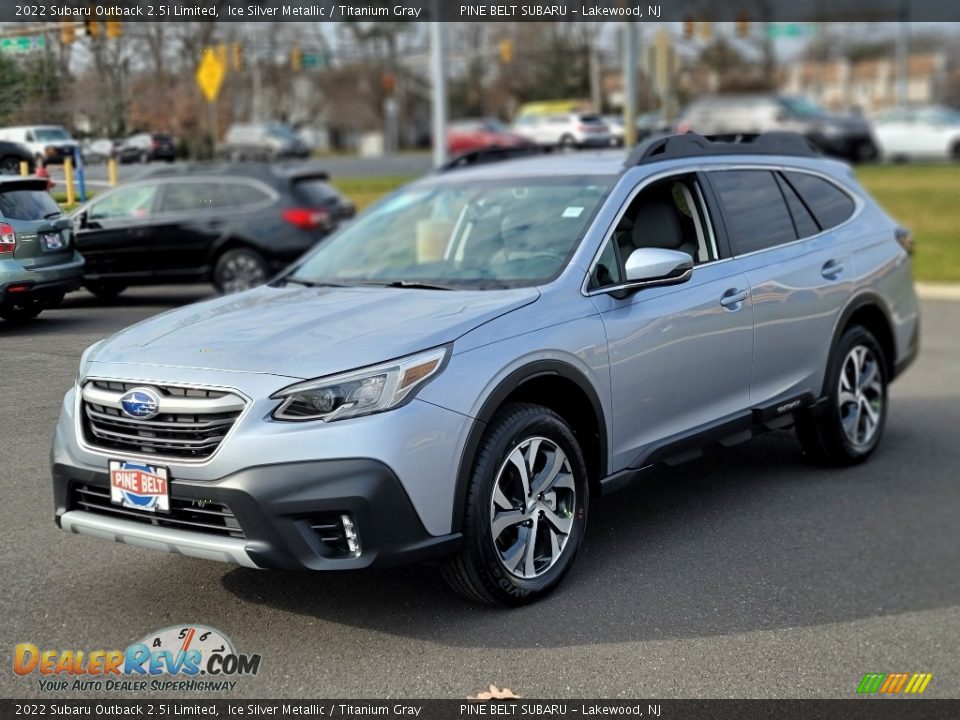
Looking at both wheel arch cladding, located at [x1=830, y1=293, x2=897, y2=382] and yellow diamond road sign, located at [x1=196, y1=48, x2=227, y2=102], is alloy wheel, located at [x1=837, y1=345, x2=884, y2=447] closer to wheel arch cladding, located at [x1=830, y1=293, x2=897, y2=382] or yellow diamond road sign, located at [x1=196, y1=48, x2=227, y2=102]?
wheel arch cladding, located at [x1=830, y1=293, x2=897, y2=382]

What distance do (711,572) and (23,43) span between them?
373cm

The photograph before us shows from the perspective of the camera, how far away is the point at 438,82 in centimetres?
1736

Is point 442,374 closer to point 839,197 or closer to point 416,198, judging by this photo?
point 416,198

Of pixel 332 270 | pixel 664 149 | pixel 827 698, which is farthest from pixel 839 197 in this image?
pixel 827 698

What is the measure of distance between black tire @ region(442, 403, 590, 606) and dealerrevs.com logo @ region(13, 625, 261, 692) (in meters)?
0.83

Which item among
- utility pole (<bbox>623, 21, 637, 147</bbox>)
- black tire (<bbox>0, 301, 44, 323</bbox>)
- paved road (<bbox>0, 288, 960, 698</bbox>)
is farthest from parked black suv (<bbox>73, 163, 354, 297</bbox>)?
utility pole (<bbox>623, 21, 637, 147</bbox>)

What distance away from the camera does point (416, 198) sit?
6113mm

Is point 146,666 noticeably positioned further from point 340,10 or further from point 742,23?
point 742,23

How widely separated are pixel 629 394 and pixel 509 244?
887 mm

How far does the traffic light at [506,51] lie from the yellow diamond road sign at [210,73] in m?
9.67

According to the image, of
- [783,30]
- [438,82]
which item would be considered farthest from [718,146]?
[783,30]

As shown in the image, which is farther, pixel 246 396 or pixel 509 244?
pixel 509 244

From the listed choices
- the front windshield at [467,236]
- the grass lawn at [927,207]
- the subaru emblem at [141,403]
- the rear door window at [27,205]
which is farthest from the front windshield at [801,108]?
the subaru emblem at [141,403]

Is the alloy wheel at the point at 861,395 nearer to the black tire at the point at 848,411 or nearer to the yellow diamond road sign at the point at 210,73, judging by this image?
the black tire at the point at 848,411
